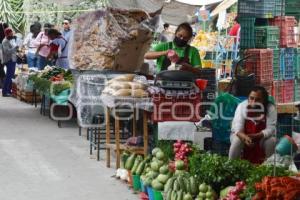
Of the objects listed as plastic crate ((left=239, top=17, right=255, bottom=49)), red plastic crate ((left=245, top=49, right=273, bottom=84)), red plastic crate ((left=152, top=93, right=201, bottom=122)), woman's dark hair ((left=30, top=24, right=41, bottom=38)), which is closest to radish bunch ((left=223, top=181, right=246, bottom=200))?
red plastic crate ((left=152, top=93, right=201, bottom=122))

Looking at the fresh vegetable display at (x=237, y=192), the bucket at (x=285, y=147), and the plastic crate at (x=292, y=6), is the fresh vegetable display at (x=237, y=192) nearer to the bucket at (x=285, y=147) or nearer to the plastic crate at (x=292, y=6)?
the bucket at (x=285, y=147)

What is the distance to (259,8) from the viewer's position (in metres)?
11.2

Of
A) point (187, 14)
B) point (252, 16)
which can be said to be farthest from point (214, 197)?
point (187, 14)

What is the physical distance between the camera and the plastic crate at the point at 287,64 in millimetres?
10953

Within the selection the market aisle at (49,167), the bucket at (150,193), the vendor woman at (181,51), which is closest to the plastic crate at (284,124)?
the vendor woman at (181,51)

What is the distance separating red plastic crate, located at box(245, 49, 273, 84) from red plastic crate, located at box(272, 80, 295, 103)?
5.4 inches

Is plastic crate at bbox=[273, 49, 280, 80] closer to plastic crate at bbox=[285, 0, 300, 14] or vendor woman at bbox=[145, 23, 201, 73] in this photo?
plastic crate at bbox=[285, 0, 300, 14]

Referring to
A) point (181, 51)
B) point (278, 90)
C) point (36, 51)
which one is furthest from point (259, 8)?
point (36, 51)

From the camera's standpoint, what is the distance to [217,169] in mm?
7203

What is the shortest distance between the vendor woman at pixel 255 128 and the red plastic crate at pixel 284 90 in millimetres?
2193

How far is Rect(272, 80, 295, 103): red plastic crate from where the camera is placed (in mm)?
10898

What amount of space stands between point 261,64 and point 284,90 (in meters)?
0.55

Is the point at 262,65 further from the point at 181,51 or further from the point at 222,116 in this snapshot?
the point at 222,116

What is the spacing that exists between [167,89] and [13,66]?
11.9 meters
